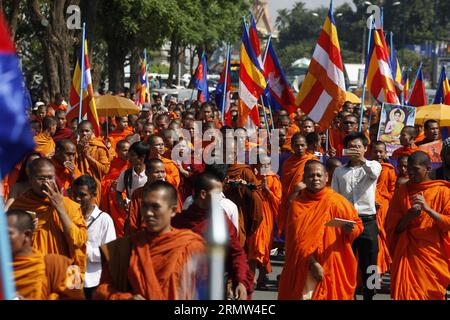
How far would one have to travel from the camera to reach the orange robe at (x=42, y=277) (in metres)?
5.25

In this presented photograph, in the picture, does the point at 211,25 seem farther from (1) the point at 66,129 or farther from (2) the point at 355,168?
(2) the point at 355,168

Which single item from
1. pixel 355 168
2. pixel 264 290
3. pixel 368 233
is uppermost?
pixel 355 168

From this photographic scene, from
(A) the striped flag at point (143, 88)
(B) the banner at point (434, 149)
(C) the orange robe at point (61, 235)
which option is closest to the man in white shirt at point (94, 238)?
(C) the orange robe at point (61, 235)

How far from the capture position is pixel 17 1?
2369 centimetres

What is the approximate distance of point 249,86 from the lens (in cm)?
1434

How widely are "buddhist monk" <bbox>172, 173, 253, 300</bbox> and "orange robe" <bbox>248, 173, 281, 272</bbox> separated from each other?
3489 mm

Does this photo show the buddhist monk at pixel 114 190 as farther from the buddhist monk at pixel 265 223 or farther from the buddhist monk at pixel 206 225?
the buddhist monk at pixel 206 225

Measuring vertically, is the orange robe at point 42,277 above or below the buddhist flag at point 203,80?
below

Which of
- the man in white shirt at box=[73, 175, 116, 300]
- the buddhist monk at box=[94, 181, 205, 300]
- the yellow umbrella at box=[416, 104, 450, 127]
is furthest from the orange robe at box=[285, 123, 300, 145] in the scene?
the buddhist monk at box=[94, 181, 205, 300]

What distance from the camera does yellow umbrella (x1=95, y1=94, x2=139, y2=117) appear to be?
17.6m

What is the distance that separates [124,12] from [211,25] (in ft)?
40.8

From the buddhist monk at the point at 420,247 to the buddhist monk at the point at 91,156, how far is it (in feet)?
10.7
